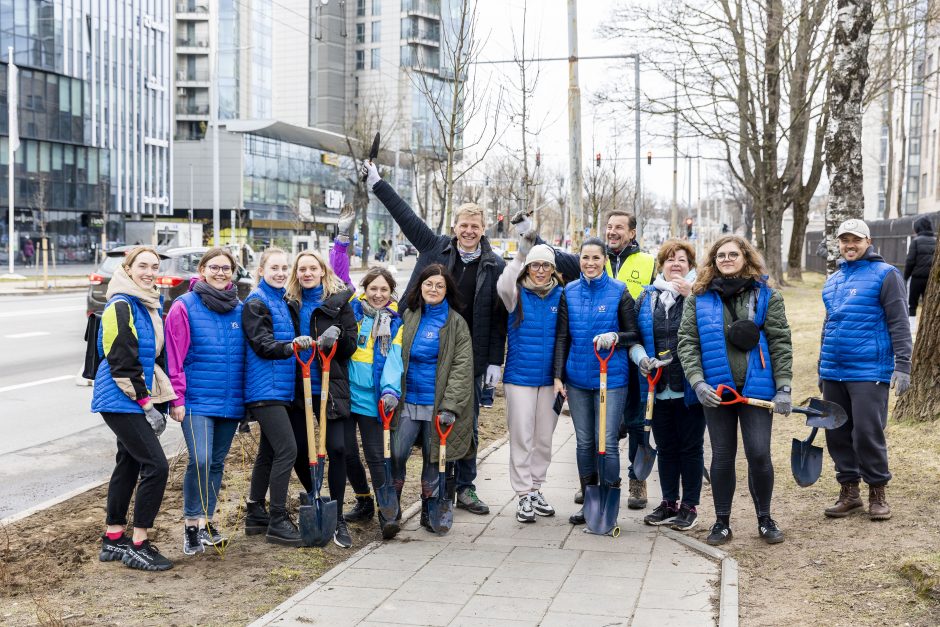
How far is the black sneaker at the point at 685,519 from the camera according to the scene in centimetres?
621

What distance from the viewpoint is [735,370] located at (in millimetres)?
5809

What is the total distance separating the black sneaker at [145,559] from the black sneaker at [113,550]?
4 centimetres

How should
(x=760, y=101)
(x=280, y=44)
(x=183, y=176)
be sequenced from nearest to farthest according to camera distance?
(x=760, y=101) → (x=183, y=176) → (x=280, y=44)

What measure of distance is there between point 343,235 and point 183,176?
7049cm

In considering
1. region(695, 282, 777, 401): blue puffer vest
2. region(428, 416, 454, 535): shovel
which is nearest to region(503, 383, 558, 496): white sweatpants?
region(428, 416, 454, 535): shovel

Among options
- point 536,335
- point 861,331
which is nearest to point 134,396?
point 536,335

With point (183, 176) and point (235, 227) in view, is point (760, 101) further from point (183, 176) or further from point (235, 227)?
point (183, 176)

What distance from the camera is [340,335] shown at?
19.1 feet

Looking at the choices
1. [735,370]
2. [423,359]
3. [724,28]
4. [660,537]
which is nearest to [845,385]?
[735,370]

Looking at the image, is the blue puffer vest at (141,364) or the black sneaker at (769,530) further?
the black sneaker at (769,530)

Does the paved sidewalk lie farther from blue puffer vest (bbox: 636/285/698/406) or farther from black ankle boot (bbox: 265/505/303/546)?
blue puffer vest (bbox: 636/285/698/406)

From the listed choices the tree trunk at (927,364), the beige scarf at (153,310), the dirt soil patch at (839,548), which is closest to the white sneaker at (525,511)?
the dirt soil patch at (839,548)

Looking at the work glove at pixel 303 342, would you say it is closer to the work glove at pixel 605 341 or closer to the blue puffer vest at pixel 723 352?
the work glove at pixel 605 341

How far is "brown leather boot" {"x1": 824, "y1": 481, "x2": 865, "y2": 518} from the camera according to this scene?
627 cm
